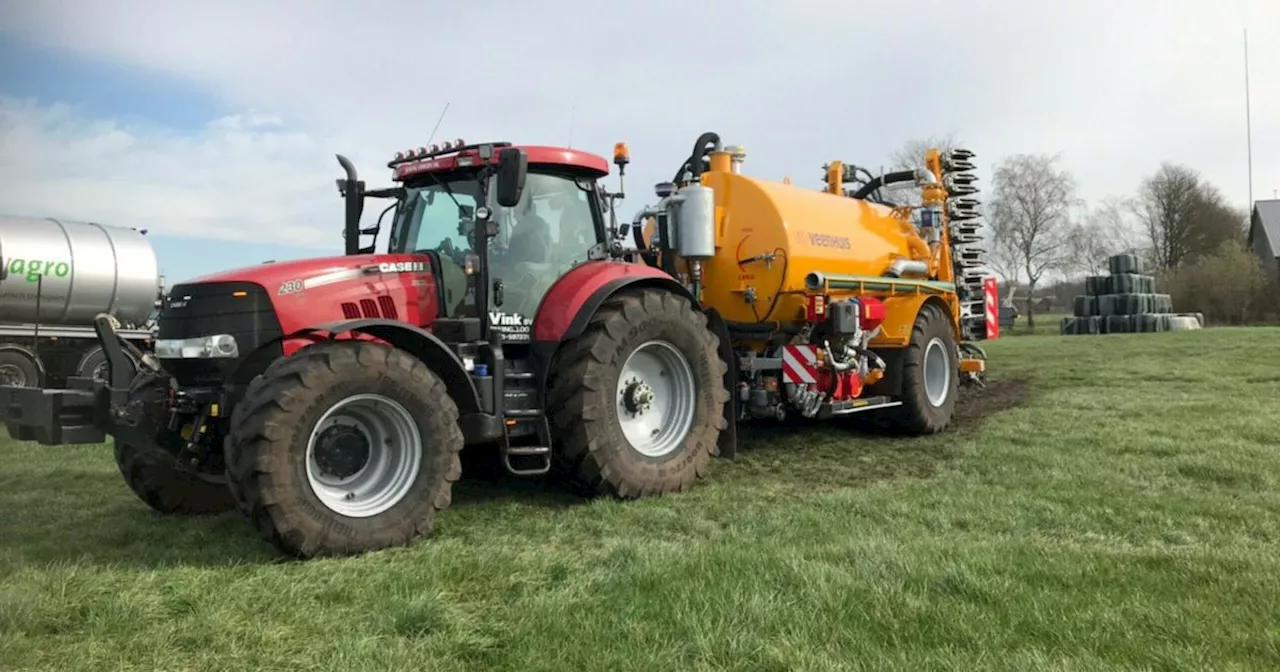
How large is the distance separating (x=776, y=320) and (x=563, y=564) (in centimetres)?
439

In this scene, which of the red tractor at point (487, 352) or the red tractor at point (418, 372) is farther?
the red tractor at point (487, 352)

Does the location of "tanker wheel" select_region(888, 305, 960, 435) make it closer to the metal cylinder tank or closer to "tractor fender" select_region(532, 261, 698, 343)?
"tractor fender" select_region(532, 261, 698, 343)

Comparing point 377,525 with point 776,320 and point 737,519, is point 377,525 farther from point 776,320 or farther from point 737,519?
point 776,320

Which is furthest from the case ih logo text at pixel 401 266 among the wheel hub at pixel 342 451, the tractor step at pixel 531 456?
the tractor step at pixel 531 456

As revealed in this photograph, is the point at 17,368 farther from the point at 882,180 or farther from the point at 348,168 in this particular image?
the point at 882,180

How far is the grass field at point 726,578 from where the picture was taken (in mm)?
3161

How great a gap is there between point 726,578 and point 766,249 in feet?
14.8

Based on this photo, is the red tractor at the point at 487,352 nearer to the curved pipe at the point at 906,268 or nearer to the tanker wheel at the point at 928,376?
the tanker wheel at the point at 928,376

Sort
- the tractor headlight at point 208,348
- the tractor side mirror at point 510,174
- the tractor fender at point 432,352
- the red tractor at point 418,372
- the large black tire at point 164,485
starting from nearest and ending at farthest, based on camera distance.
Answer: the red tractor at point 418,372 → the tractor headlight at point 208,348 → the tractor fender at point 432,352 → the tractor side mirror at point 510,174 → the large black tire at point 164,485

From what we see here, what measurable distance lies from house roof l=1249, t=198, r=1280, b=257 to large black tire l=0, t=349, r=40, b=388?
5088 centimetres

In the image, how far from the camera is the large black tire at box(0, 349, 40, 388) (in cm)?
1150

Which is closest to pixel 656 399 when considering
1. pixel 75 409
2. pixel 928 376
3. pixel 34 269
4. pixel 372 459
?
pixel 372 459

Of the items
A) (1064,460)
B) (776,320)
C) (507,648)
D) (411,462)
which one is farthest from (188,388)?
(1064,460)

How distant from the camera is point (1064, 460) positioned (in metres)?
6.85
